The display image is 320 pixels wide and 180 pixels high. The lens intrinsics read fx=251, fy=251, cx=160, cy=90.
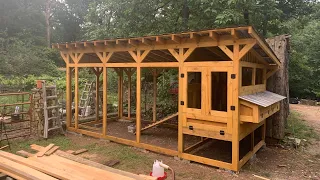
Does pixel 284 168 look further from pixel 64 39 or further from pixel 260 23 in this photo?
pixel 64 39

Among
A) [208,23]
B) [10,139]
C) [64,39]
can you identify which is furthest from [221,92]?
[64,39]

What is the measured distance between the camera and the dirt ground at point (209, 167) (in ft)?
18.7

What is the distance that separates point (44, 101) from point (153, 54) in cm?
401

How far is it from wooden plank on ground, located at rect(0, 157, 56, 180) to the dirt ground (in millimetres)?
2429

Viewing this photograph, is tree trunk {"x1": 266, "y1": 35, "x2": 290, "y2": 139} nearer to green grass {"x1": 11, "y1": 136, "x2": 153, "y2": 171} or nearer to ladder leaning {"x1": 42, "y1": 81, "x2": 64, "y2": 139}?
green grass {"x1": 11, "y1": 136, "x2": 153, "y2": 171}

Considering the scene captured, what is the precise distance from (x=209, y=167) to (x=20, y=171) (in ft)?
13.3

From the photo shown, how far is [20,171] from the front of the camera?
3744 millimetres

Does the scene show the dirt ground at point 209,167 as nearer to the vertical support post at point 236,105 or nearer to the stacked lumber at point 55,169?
the vertical support post at point 236,105

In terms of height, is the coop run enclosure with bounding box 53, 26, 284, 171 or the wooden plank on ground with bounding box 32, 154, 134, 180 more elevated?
the coop run enclosure with bounding box 53, 26, 284, 171

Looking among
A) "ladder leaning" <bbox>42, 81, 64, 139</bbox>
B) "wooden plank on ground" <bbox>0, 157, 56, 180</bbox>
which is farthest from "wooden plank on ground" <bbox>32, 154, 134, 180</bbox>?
"ladder leaning" <bbox>42, 81, 64, 139</bbox>

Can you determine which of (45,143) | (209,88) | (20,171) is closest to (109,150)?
(45,143)

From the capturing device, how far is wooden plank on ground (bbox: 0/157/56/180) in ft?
11.9

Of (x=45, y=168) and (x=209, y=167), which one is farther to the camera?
(x=209, y=167)

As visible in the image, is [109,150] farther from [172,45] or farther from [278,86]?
[278,86]
